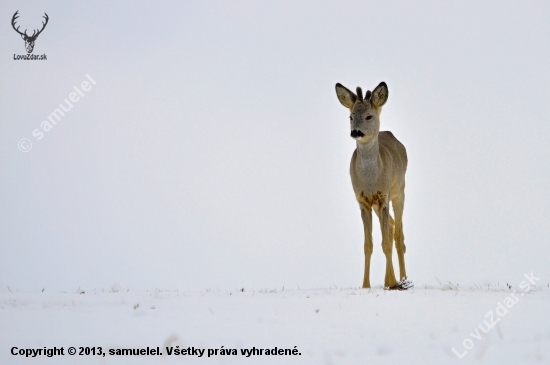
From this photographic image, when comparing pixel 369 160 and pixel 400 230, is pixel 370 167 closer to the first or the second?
pixel 369 160

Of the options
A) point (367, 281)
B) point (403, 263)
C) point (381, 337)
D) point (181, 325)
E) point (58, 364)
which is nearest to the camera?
point (58, 364)

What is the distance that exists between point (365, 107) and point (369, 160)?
37.3 inches

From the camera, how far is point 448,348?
6.17m

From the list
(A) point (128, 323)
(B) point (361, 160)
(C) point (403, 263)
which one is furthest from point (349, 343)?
(C) point (403, 263)

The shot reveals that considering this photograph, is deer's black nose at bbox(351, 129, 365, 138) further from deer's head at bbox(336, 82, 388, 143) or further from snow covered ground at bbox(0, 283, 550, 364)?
snow covered ground at bbox(0, 283, 550, 364)

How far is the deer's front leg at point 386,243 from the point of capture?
→ 38.6ft

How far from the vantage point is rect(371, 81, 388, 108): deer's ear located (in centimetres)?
1234

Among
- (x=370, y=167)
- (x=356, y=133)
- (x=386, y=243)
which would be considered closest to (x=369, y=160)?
(x=370, y=167)

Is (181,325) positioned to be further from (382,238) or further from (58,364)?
(382,238)

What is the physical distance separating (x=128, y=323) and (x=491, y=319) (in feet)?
12.7

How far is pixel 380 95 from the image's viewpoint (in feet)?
40.8

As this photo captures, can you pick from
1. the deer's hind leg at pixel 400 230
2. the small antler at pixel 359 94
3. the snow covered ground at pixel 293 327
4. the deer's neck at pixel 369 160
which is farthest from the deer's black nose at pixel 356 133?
the snow covered ground at pixel 293 327

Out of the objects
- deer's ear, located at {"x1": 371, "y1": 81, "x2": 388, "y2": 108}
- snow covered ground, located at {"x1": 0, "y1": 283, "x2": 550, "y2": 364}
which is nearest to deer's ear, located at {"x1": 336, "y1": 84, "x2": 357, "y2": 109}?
deer's ear, located at {"x1": 371, "y1": 81, "x2": 388, "y2": 108}

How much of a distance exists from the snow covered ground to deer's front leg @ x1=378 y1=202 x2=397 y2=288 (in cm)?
220
